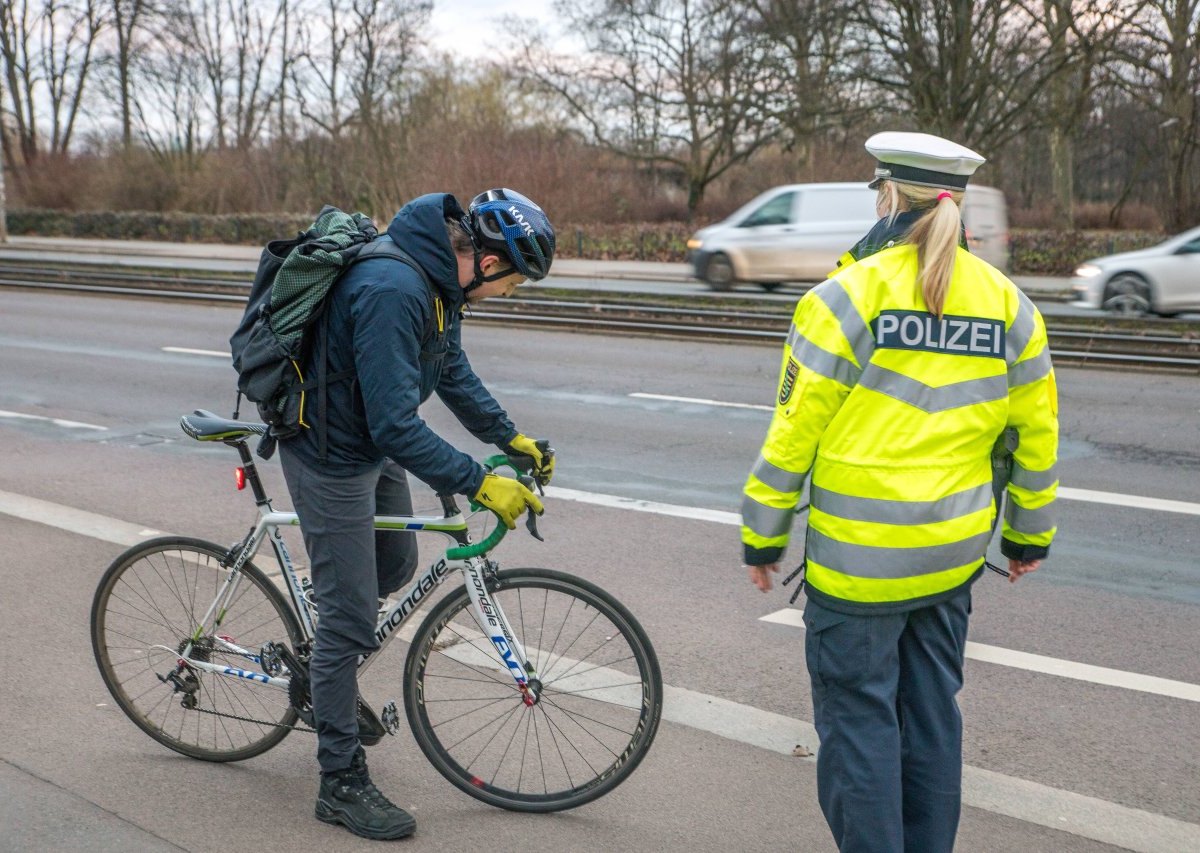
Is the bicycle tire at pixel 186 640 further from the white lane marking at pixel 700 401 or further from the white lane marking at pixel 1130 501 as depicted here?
the white lane marking at pixel 700 401

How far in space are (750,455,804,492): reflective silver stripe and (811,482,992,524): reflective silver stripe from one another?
0.07 metres

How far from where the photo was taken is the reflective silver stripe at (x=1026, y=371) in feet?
8.86

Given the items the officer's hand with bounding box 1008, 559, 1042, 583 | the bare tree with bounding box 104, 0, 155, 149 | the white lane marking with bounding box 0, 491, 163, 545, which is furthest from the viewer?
the bare tree with bounding box 104, 0, 155, 149

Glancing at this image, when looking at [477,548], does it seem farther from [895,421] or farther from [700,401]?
[700,401]

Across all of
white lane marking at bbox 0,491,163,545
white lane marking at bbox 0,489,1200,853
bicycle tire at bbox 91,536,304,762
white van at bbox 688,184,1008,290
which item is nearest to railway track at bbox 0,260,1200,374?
white van at bbox 688,184,1008,290

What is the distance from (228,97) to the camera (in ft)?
162

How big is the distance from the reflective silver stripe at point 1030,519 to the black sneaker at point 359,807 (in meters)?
1.81

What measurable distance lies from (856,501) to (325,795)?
71.1 inches

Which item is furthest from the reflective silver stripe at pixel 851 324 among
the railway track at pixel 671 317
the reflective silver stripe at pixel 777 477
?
the railway track at pixel 671 317

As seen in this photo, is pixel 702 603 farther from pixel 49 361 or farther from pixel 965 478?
pixel 49 361

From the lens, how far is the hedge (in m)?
27.9

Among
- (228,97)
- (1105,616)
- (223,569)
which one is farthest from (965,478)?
(228,97)

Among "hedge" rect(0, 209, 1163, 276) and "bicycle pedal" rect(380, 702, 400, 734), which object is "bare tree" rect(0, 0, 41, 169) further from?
"bicycle pedal" rect(380, 702, 400, 734)

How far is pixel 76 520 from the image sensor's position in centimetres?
679
